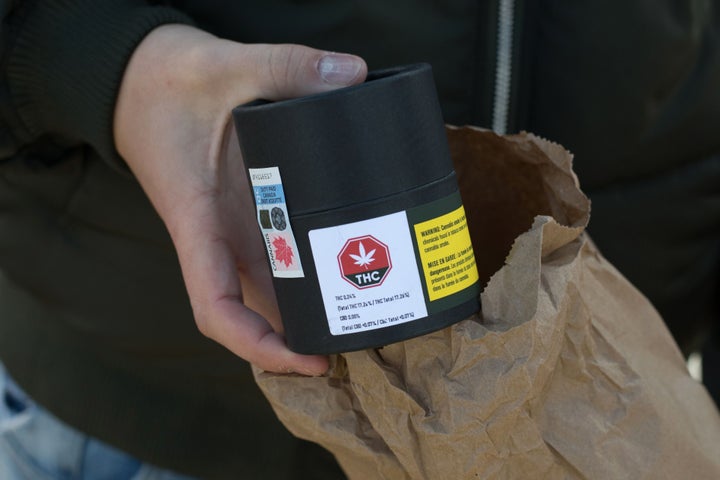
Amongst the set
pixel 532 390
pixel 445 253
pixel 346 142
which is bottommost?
pixel 532 390

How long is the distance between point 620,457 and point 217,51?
0.53m

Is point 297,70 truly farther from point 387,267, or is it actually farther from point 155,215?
point 155,215

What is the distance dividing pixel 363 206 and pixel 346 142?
0.17 feet

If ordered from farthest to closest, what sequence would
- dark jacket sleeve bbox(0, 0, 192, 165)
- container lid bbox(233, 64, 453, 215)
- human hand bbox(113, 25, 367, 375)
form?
dark jacket sleeve bbox(0, 0, 192, 165) → human hand bbox(113, 25, 367, 375) → container lid bbox(233, 64, 453, 215)

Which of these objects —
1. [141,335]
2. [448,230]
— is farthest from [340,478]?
[448,230]

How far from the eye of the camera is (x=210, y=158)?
82cm

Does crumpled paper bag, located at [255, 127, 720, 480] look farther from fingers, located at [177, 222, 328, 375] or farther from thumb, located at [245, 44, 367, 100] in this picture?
thumb, located at [245, 44, 367, 100]

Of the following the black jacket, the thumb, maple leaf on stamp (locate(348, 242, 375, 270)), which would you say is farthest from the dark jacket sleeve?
maple leaf on stamp (locate(348, 242, 375, 270))

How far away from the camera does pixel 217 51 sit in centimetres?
79

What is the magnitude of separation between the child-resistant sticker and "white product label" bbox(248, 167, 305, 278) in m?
0.02

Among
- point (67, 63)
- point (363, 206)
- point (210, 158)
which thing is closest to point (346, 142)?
point (363, 206)

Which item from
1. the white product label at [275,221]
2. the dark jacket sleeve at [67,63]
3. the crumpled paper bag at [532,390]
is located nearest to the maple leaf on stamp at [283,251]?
the white product label at [275,221]

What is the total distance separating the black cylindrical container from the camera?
63 centimetres

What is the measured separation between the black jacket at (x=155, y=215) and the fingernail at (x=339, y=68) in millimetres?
235
